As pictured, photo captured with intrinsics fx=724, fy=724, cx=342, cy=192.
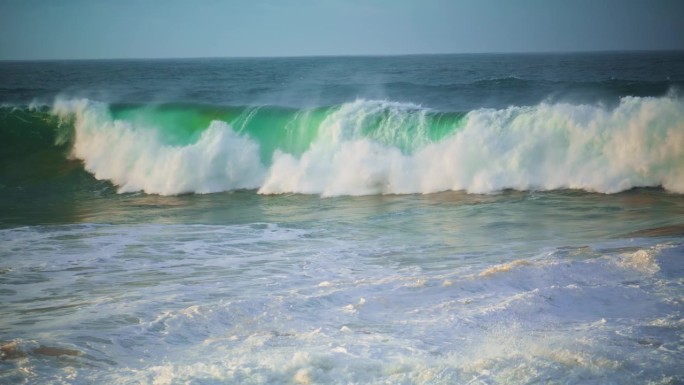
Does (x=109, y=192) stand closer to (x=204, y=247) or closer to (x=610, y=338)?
(x=204, y=247)

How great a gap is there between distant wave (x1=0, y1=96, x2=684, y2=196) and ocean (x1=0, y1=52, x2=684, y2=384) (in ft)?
0.14

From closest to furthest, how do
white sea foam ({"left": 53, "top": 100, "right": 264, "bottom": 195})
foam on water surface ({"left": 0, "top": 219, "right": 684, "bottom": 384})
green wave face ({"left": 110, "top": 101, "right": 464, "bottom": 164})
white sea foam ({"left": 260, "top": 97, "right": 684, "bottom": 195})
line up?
1. foam on water surface ({"left": 0, "top": 219, "right": 684, "bottom": 384})
2. white sea foam ({"left": 260, "top": 97, "right": 684, "bottom": 195})
3. white sea foam ({"left": 53, "top": 100, "right": 264, "bottom": 195})
4. green wave face ({"left": 110, "top": 101, "right": 464, "bottom": 164})

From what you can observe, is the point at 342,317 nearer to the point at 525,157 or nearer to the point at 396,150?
the point at 525,157

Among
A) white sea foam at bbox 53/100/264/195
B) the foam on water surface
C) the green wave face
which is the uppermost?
the green wave face

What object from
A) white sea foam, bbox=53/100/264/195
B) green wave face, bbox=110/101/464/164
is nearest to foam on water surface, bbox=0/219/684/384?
white sea foam, bbox=53/100/264/195

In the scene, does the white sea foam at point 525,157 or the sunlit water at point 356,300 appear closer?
the sunlit water at point 356,300

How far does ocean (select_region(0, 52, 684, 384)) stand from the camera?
168 inches

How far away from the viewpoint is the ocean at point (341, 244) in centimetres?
427

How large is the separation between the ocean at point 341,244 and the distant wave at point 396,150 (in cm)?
4

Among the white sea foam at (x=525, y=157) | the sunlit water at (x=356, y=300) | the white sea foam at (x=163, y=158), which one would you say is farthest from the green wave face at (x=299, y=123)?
the sunlit water at (x=356, y=300)

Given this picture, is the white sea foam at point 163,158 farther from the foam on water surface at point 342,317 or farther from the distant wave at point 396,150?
the foam on water surface at point 342,317

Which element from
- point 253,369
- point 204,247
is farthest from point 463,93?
point 253,369

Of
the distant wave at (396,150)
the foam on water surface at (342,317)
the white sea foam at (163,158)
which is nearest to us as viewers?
the foam on water surface at (342,317)

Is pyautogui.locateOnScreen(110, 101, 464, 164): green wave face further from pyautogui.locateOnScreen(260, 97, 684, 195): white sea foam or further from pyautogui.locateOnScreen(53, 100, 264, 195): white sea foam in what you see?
pyautogui.locateOnScreen(260, 97, 684, 195): white sea foam
